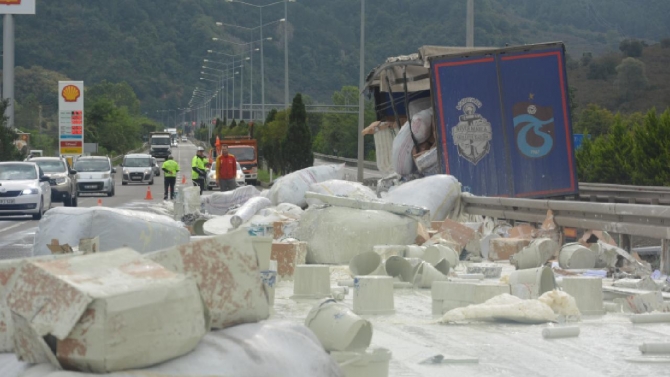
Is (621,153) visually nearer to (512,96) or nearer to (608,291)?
(512,96)

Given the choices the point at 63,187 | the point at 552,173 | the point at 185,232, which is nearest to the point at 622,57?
the point at 63,187

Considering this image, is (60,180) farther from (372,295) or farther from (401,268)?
(372,295)

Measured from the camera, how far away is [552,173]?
23.1 m

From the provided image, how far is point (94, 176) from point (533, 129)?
87.1ft

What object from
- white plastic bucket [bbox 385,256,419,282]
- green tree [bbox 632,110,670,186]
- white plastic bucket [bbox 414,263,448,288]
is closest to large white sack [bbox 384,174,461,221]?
white plastic bucket [bbox 385,256,419,282]

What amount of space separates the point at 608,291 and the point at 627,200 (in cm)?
1323

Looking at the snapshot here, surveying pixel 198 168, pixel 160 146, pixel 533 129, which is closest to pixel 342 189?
pixel 533 129

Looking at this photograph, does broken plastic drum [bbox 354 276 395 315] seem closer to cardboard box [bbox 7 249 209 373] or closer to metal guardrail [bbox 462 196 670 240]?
metal guardrail [bbox 462 196 670 240]

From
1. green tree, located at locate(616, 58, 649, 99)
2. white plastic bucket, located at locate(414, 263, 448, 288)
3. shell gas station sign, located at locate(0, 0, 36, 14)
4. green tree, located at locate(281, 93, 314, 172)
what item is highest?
green tree, located at locate(616, 58, 649, 99)

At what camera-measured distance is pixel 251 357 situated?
529cm

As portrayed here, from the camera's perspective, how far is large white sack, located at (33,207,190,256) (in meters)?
12.0

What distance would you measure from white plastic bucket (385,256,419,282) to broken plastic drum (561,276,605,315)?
2.51 meters

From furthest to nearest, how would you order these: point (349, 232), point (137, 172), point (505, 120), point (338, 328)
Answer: point (137, 172)
point (505, 120)
point (349, 232)
point (338, 328)

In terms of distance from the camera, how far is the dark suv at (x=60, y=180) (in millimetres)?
35625
